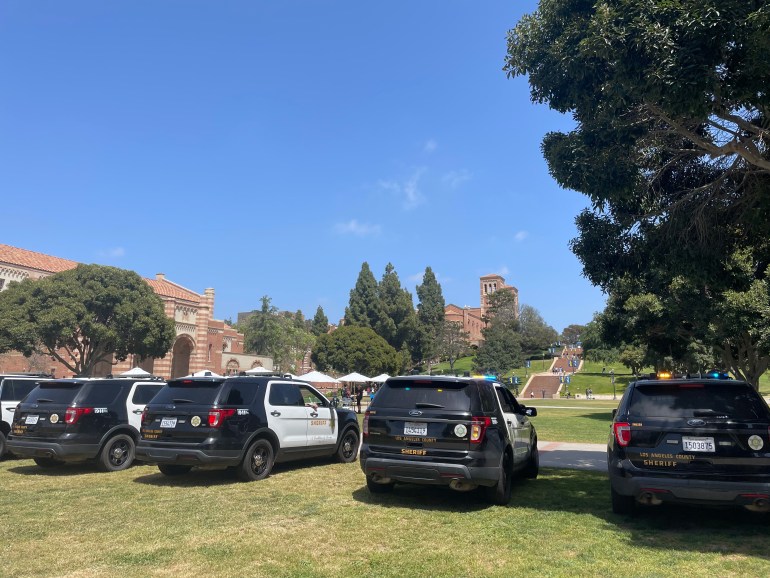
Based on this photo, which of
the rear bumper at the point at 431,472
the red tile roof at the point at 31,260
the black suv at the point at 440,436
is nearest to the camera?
the rear bumper at the point at 431,472

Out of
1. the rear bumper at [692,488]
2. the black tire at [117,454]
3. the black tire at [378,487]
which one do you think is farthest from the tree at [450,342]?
the rear bumper at [692,488]

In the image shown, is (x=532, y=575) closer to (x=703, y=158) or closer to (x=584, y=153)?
(x=584, y=153)

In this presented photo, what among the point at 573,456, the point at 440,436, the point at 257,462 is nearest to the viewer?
the point at 440,436

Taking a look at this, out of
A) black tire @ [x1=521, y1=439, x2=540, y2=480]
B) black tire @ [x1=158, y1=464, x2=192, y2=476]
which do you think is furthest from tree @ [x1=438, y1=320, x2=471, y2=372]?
black tire @ [x1=158, y1=464, x2=192, y2=476]

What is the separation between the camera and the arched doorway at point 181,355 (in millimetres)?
57469

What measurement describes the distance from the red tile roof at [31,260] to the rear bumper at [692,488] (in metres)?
51.6

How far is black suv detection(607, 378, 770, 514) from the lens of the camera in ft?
19.0

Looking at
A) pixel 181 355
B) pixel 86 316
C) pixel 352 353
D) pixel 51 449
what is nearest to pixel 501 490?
pixel 51 449

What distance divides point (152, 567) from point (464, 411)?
12.7 ft

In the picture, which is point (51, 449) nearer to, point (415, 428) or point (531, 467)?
point (415, 428)

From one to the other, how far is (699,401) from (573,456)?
7.42m

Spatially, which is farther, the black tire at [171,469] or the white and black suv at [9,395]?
the white and black suv at [9,395]

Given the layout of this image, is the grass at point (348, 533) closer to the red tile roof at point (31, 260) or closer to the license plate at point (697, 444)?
the license plate at point (697, 444)

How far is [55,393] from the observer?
395 inches
